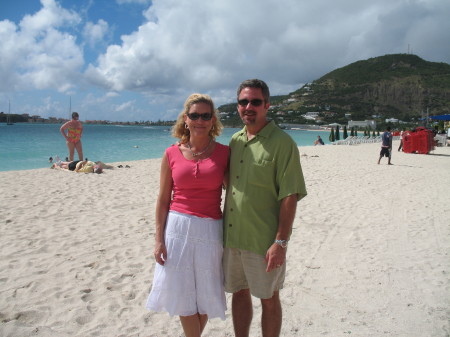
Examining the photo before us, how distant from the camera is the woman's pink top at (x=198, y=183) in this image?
2117mm

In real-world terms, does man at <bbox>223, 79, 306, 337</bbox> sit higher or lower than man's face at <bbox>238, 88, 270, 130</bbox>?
lower

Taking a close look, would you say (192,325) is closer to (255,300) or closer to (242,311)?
(242,311)

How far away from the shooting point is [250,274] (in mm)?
2129

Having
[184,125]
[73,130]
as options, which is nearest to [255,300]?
[184,125]

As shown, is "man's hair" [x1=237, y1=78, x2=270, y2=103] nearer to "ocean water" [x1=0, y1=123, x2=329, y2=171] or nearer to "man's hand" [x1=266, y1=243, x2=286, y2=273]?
"man's hand" [x1=266, y1=243, x2=286, y2=273]

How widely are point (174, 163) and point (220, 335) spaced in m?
1.49

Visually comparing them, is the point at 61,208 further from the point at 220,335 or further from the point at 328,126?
the point at 328,126

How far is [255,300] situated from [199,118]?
1948 millimetres

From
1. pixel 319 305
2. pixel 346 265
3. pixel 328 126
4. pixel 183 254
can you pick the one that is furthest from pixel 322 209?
pixel 328 126

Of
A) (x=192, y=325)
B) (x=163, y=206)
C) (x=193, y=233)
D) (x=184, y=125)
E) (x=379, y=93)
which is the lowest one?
(x=192, y=325)

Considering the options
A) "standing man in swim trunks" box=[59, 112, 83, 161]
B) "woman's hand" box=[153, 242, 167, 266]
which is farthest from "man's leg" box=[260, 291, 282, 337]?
"standing man in swim trunks" box=[59, 112, 83, 161]

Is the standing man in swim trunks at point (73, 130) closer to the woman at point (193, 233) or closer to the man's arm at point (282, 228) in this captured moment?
the woman at point (193, 233)

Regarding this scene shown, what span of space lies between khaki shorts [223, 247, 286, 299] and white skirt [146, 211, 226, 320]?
0.30 feet

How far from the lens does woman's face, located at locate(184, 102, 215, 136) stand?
2197mm
